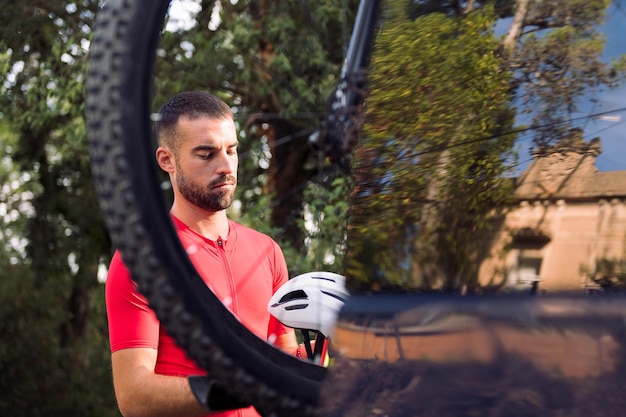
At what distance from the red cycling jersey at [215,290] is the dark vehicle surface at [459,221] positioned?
21.6 inches

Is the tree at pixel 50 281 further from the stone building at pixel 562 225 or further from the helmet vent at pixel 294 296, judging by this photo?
the stone building at pixel 562 225

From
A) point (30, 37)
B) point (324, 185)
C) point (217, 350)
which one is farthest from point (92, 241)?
point (217, 350)

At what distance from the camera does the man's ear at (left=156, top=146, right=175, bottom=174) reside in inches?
88.8

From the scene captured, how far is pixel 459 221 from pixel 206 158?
3.31 feet

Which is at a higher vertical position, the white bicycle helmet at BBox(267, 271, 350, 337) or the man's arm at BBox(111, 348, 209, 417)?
the white bicycle helmet at BBox(267, 271, 350, 337)

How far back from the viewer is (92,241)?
10500 mm

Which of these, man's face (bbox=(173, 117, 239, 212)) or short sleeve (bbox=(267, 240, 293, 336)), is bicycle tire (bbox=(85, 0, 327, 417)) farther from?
short sleeve (bbox=(267, 240, 293, 336))

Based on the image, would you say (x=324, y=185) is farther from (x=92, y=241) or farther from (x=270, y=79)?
(x=92, y=241)

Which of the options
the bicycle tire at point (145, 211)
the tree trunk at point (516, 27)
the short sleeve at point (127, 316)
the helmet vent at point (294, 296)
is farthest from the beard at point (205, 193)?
the tree trunk at point (516, 27)

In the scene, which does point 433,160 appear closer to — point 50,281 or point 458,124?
point 458,124

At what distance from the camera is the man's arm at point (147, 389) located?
6.04 feet

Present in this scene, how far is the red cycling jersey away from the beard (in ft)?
0.27

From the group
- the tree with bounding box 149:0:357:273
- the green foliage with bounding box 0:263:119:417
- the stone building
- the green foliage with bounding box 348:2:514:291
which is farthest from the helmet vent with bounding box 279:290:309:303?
the green foliage with bounding box 0:263:119:417

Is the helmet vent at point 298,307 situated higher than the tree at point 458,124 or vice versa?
the tree at point 458,124
